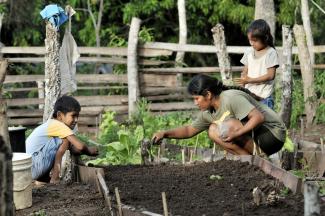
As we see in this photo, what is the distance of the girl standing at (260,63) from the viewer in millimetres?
8039

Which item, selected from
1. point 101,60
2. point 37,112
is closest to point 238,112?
point 101,60

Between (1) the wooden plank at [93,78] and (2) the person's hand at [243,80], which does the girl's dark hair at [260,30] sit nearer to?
(2) the person's hand at [243,80]

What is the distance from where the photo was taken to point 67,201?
6.58 metres

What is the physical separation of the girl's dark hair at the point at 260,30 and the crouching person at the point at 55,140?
65.4 inches

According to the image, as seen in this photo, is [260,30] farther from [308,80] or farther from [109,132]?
[308,80]

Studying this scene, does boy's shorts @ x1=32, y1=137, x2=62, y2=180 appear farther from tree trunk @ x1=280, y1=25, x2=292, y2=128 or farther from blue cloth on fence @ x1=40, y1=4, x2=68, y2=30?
tree trunk @ x1=280, y1=25, x2=292, y2=128

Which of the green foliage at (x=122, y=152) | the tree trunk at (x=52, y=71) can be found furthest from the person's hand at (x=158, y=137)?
the tree trunk at (x=52, y=71)

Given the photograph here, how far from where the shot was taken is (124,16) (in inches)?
650

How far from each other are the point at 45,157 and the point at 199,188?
5.54 feet

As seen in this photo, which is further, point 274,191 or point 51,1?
point 51,1

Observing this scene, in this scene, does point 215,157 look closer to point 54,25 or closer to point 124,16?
point 54,25

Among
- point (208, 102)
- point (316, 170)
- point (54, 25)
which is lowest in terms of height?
point (316, 170)

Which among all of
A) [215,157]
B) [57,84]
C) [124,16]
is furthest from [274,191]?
[124,16]

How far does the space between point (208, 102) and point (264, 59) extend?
1286mm
